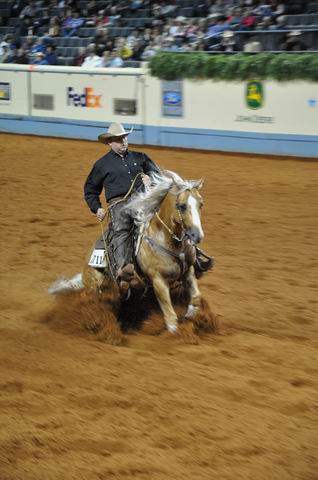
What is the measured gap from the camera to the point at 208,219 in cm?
1241

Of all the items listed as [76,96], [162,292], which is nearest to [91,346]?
[162,292]

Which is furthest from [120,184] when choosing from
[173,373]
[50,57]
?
[50,57]

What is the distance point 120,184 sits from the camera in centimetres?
751

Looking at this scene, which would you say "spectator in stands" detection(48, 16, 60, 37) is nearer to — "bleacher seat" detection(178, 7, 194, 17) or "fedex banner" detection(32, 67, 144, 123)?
"fedex banner" detection(32, 67, 144, 123)

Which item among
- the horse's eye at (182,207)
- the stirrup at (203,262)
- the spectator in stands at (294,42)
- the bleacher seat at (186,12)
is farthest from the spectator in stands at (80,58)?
the horse's eye at (182,207)

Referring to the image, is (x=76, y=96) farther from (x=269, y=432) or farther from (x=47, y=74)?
(x=269, y=432)

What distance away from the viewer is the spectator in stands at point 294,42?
18094mm

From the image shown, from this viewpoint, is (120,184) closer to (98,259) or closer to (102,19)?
(98,259)

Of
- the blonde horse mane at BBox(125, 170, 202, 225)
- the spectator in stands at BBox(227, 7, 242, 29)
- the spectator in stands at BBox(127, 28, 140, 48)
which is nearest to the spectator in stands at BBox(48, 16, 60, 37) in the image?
the spectator in stands at BBox(127, 28, 140, 48)

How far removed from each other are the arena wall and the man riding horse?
420 inches

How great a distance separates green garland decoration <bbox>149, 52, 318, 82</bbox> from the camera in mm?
17328

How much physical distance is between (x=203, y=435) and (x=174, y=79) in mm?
15907

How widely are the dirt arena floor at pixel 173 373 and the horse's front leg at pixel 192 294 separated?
293mm

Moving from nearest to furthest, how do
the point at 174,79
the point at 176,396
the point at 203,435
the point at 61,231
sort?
the point at 203,435 → the point at 176,396 → the point at 61,231 → the point at 174,79
